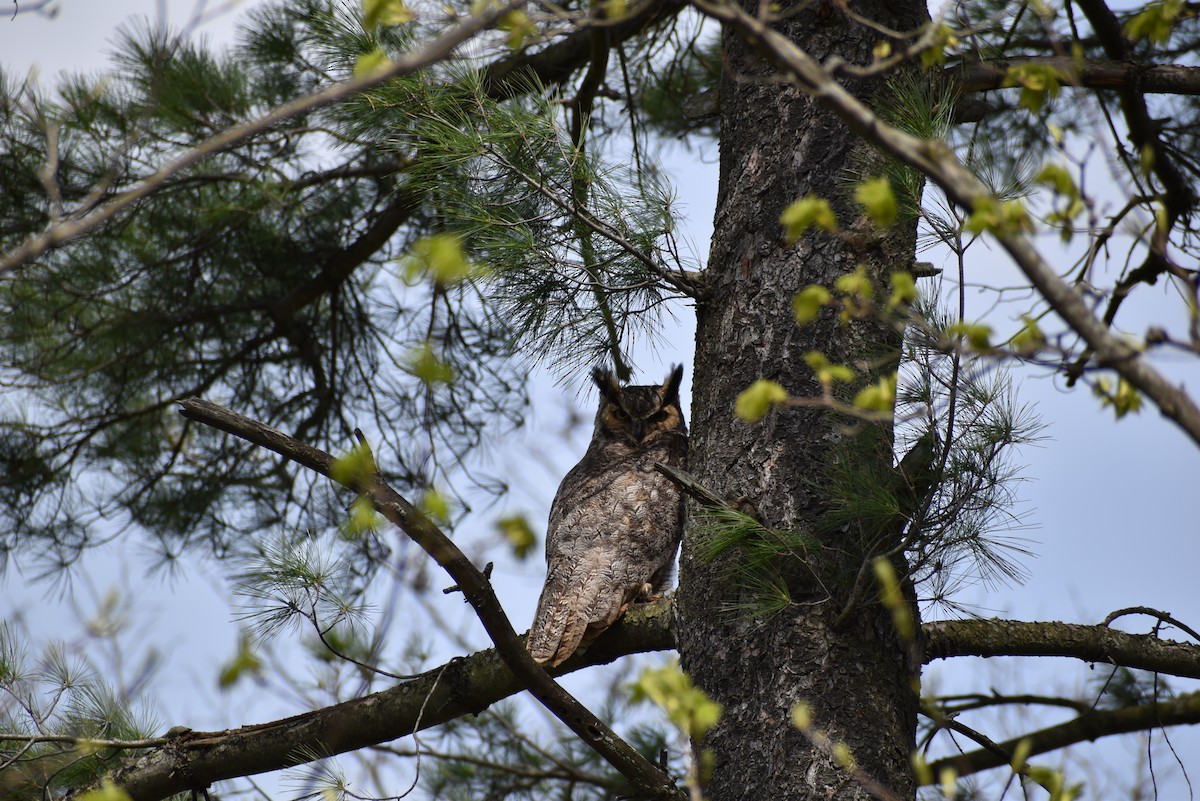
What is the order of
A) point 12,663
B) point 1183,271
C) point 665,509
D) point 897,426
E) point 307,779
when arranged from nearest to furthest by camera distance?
1. point 1183,271
2. point 897,426
3. point 307,779
4. point 12,663
5. point 665,509

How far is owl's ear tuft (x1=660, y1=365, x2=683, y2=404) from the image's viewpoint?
178 inches

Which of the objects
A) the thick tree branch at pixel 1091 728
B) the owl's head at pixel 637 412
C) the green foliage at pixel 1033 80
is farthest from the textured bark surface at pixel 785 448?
the thick tree branch at pixel 1091 728

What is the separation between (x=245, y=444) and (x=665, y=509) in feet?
7.36

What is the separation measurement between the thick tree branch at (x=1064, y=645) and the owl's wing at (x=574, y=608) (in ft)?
3.53

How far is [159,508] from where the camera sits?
495 centimetres

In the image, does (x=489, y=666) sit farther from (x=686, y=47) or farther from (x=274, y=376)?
(x=686, y=47)

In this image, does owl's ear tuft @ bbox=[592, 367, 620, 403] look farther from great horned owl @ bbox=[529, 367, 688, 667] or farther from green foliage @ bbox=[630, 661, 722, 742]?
green foliage @ bbox=[630, 661, 722, 742]

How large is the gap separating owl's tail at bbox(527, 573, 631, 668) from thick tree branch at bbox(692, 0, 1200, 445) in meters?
2.22

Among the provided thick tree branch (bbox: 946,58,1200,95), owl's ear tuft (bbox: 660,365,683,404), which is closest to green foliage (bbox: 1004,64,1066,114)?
thick tree branch (bbox: 946,58,1200,95)

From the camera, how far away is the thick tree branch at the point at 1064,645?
261 centimetres

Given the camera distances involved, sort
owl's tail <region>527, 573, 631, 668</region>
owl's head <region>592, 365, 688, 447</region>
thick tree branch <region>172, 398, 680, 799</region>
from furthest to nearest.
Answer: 1. owl's head <region>592, 365, 688, 447</region>
2. owl's tail <region>527, 573, 631, 668</region>
3. thick tree branch <region>172, 398, 680, 799</region>

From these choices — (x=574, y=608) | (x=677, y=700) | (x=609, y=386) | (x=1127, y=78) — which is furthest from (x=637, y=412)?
(x=677, y=700)

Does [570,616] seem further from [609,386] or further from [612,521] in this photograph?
[609,386]

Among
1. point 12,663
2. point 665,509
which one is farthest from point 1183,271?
point 12,663
